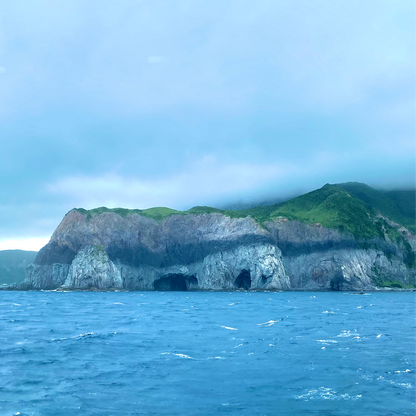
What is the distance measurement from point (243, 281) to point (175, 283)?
34.2 metres

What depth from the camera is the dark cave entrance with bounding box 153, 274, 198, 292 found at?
185250 mm

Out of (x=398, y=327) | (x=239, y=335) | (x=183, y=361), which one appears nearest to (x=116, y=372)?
(x=183, y=361)

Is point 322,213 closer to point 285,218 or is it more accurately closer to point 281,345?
point 285,218

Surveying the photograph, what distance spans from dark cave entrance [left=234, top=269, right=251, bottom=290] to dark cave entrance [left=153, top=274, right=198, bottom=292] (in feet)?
61.5

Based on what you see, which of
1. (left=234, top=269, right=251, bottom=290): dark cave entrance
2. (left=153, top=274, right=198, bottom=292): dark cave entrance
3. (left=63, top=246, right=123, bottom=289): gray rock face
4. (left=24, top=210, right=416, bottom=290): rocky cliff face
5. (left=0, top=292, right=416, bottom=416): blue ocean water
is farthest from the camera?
(left=153, top=274, right=198, bottom=292): dark cave entrance

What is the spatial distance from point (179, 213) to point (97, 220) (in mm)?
33270

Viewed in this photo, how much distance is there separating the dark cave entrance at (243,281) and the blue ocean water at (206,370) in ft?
425

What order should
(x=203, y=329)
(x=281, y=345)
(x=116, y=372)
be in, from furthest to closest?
(x=203, y=329)
(x=281, y=345)
(x=116, y=372)

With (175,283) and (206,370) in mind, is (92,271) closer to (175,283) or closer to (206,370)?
(175,283)

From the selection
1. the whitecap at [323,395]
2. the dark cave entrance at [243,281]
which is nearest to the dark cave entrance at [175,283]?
the dark cave entrance at [243,281]

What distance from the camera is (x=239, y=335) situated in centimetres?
3972

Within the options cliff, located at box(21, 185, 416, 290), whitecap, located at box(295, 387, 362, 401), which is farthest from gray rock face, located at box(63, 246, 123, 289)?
whitecap, located at box(295, 387, 362, 401)

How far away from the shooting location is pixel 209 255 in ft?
575

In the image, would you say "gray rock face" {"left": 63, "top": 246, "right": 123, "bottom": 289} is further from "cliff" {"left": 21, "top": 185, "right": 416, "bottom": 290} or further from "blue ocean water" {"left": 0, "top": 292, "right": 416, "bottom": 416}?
"blue ocean water" {"left": 0, "top": 292, "right": 416, "bottom": 416}
